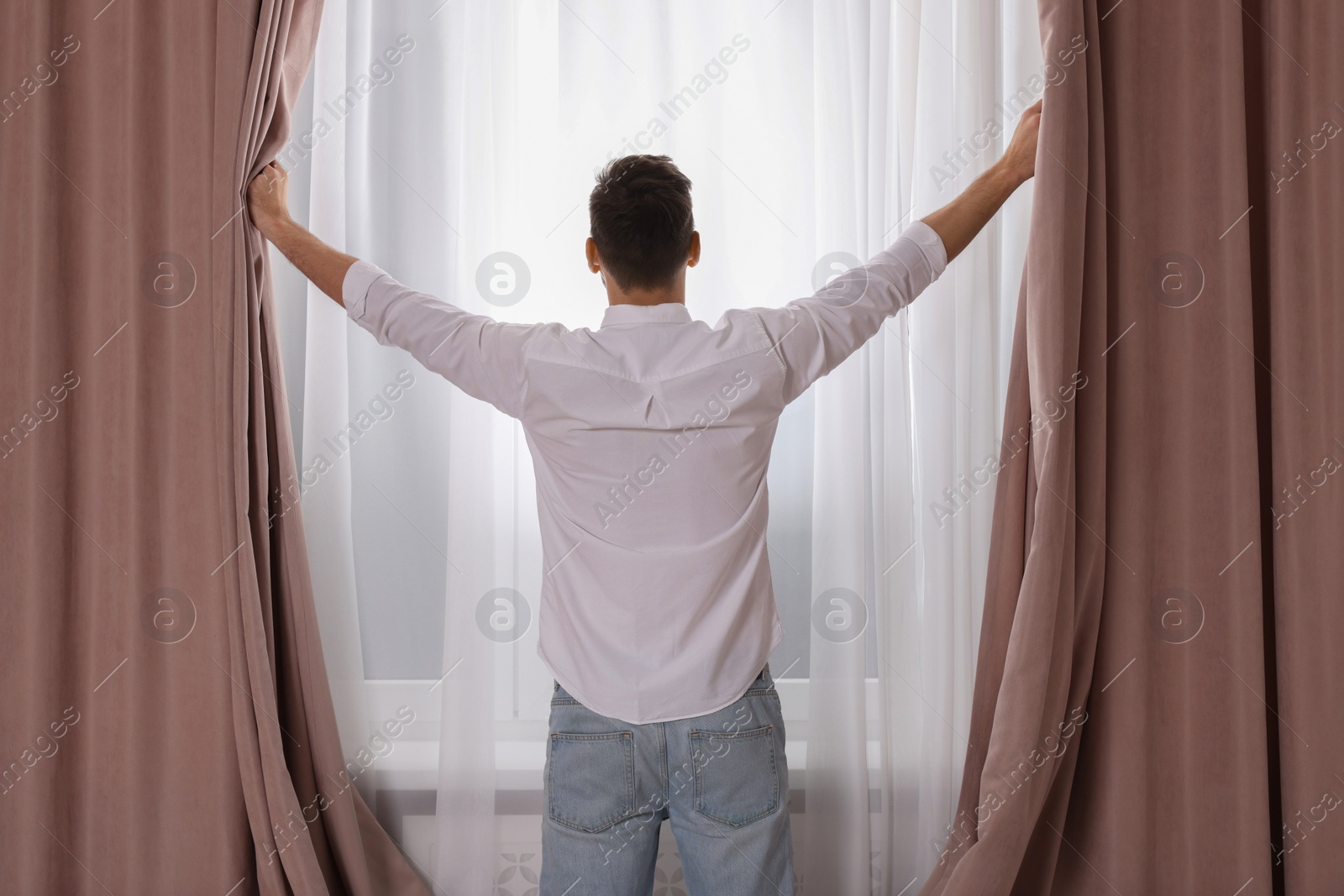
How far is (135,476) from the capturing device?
161 centimetres

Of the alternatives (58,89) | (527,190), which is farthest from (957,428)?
(58,89)

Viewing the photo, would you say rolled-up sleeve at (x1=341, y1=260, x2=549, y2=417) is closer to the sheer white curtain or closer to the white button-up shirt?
the white button-up shirt

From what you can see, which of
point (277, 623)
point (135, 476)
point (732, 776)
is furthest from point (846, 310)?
point (135, 476)

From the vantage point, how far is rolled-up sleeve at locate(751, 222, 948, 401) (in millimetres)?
1208

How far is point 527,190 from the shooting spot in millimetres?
1756

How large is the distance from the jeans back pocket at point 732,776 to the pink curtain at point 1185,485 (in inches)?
21.4

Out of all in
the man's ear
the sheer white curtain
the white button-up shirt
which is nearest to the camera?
the white button-up shirt

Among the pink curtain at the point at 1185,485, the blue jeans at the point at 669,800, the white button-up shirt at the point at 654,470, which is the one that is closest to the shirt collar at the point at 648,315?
the white button-up shirt at the point at 654,470

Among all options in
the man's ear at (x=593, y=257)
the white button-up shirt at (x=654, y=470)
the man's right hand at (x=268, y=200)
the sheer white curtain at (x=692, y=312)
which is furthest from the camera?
the sheer white curtain at (x=692, y=312)

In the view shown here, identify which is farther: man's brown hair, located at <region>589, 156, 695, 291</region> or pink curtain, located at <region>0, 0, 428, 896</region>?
pink curtain, located at <region>0, 0, 428, 896</region>

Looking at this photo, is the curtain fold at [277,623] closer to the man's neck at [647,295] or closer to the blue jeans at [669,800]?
the blue jeans at [669,800]

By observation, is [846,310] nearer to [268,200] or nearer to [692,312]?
[692,312]

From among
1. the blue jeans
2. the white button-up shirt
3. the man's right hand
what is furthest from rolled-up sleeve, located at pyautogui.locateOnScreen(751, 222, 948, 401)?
the man's right hand

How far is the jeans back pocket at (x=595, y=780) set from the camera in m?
1.18
